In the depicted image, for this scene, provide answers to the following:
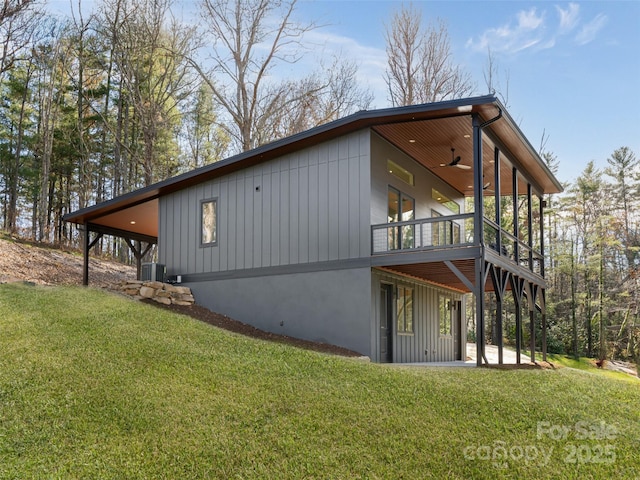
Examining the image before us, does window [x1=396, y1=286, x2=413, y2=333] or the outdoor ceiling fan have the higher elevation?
the outdoor ceiling fan

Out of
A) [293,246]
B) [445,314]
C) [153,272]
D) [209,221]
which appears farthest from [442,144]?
[153,272]

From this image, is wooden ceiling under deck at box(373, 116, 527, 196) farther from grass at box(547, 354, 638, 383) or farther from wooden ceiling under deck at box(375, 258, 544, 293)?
grass at box(547, 354, 638, 383)

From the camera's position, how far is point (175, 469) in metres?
5.71

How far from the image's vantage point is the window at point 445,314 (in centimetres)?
1602

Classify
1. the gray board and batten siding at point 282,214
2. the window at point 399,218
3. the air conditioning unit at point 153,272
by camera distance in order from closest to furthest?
the gray board and batten siding at point 282,214 < the window at point 399,218 < the air conditioning unit at point 153,272

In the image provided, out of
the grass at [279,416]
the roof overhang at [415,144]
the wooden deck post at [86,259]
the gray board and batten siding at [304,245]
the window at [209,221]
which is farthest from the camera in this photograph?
the wooden deck post at [86,259]

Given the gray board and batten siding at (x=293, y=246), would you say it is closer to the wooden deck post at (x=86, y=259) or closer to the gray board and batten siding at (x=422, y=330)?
the gray board and batten siding at (x=422, y=330)

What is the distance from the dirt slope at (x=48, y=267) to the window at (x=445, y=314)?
33.2 feet

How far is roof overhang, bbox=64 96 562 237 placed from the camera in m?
10.9

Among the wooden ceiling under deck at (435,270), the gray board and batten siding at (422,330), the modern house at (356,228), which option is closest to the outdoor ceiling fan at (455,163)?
the modern house at (356,228)

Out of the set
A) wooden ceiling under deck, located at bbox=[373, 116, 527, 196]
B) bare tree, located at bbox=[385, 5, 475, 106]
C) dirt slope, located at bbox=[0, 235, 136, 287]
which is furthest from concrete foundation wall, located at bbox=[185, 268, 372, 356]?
bare tree, located at bbox=[385, 5, 475, 106]

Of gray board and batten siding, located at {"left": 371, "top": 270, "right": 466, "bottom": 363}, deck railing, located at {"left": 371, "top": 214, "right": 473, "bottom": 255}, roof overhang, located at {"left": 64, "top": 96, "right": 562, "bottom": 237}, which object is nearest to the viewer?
roof overhang, located at {"left": 64, "top": 96, "right": 562, "bottom": 237}

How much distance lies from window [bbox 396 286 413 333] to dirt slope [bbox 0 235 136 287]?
969 cm

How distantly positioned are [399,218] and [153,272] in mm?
6223
